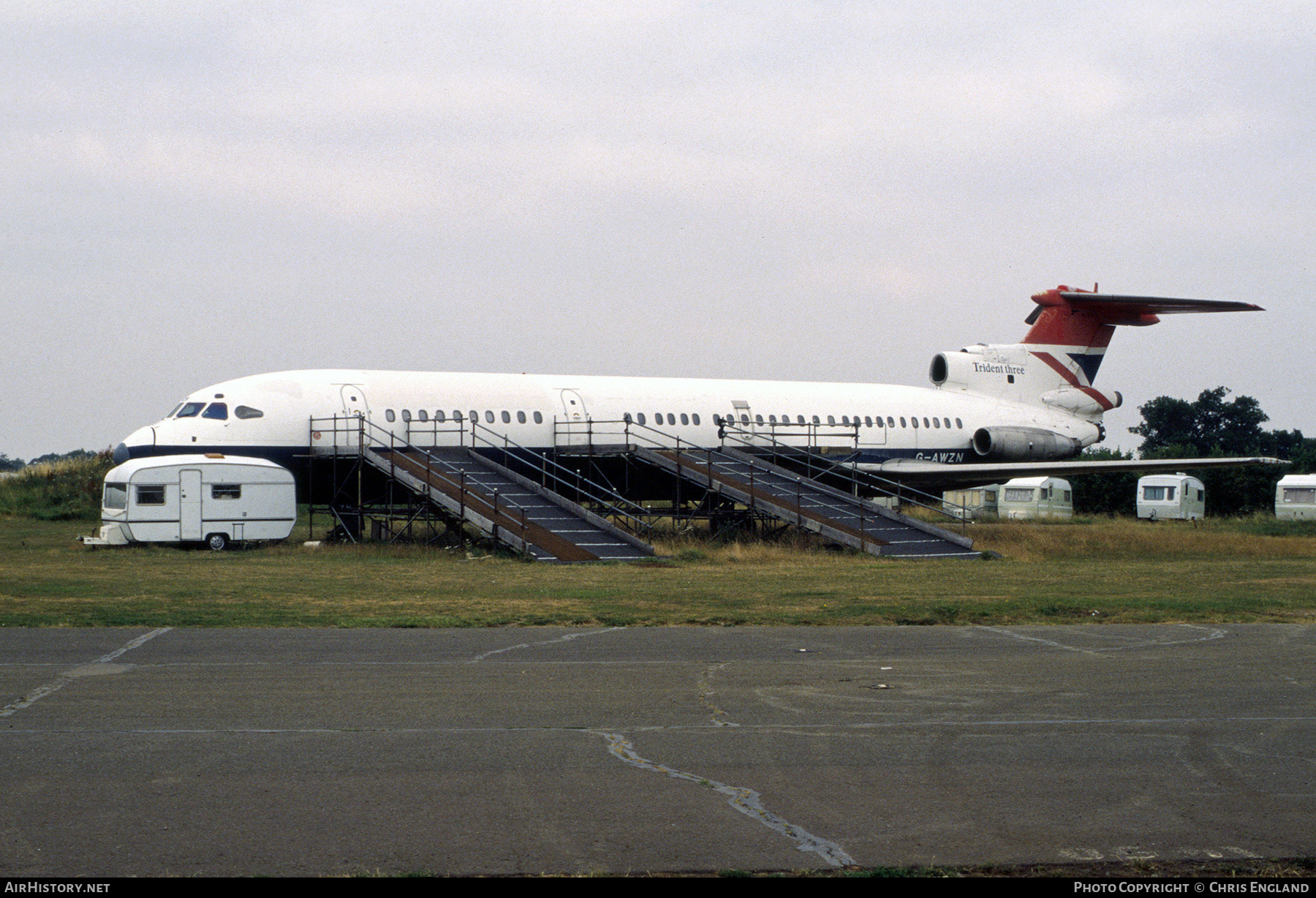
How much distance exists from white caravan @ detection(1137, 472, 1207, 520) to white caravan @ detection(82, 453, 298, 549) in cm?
3906

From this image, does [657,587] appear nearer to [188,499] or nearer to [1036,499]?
[188,499]

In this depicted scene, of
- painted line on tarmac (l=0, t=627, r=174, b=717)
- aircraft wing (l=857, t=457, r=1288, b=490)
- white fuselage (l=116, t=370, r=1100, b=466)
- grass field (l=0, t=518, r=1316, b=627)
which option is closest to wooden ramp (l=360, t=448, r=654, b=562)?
grass field (l=0, t=518, r=1316, b=627)

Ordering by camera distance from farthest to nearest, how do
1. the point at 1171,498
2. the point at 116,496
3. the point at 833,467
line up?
the point at 1171,498 → the point at 833,467 → the point at 116,496

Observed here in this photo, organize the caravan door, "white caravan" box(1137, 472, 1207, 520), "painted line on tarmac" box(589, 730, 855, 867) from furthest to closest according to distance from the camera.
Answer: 1. "white caravan" box(1137, 472, 1207, 520)
2. the caravan door
3. "painted line on tarmac" box(589, 730, 855, 867)

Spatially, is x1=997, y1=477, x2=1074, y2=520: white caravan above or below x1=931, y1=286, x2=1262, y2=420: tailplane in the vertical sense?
below

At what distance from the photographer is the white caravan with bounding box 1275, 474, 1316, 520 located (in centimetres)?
5100

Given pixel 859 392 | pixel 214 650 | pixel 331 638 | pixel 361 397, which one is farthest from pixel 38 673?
pixel 859 392

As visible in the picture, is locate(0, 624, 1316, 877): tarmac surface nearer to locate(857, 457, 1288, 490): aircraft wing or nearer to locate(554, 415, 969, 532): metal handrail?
locate(554, 415, 969, 532): metal handrail

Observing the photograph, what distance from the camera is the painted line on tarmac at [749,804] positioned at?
610 cm

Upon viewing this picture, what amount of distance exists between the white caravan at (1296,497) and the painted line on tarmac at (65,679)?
1862 inches

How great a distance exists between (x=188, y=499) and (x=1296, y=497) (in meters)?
43.1

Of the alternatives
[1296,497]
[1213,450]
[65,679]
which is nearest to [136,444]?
[65,679]

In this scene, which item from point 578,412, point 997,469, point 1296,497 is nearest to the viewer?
point 578,412

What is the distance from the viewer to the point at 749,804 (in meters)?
6.96
